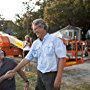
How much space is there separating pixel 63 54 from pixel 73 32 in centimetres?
3668

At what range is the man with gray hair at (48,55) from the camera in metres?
5.05

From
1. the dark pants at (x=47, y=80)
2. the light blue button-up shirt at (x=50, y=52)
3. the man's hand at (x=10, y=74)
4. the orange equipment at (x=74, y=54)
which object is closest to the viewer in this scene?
the light blue button-up shirt at (x=50, y=52)

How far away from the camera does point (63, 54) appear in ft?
16.7

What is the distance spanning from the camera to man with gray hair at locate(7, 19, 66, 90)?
505cm

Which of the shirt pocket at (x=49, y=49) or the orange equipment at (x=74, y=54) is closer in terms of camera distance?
the shirt pocket at (x=49, y=49)

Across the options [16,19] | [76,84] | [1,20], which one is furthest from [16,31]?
[76,84]

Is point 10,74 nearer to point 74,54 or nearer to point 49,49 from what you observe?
point 49,49

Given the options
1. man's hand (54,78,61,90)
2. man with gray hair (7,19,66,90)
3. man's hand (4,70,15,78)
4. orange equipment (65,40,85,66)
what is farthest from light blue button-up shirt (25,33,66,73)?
orange equipment (65,40,85,66)

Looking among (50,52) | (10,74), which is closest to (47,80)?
(50,52)

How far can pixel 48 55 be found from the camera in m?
5.12

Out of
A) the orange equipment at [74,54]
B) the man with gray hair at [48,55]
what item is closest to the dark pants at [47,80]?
the man with gray hair at [48,55]

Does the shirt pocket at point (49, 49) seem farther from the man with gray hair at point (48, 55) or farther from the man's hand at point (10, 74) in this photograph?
the man's hand at point (10, 74)

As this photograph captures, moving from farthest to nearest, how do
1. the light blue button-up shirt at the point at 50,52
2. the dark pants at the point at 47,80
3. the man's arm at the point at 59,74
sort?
the dark pants at the point at 47,80 → the light blue button-up shirt at the point at 50,52 → the man's arm at the point at 59,74

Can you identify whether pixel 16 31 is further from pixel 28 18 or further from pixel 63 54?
pixel 63 54
